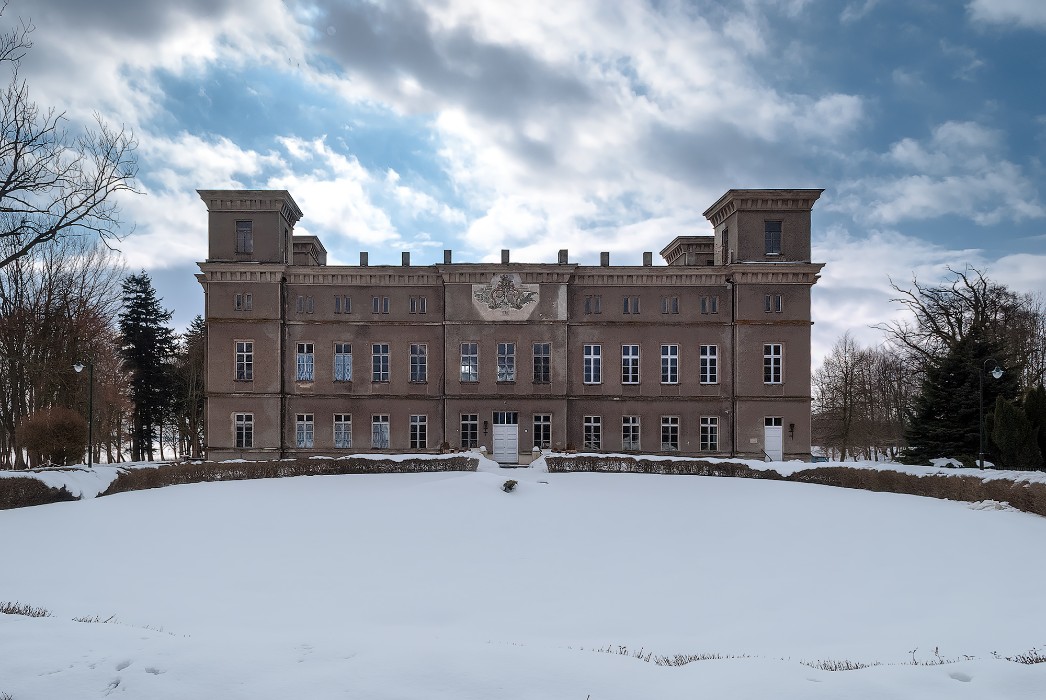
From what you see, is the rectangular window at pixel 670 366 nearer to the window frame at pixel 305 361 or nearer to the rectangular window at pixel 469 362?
the rectangular window at pixel 469 362

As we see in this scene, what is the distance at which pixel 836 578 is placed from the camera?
1346cm

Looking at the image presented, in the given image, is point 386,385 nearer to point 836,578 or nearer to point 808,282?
point 808,282

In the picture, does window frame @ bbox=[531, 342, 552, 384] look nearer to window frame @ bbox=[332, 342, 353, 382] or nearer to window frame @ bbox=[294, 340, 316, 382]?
window frame @ bbox=[332, 342, 353, 382]

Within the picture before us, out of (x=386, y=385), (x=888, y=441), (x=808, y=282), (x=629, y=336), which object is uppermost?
(x=808, y=282)

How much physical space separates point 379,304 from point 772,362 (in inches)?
885

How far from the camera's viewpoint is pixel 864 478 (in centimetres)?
2547

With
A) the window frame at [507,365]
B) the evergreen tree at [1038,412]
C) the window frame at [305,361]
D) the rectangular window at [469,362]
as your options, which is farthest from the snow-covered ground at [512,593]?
the window frame at [305,361]

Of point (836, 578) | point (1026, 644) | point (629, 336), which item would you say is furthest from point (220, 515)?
point (629, 336)

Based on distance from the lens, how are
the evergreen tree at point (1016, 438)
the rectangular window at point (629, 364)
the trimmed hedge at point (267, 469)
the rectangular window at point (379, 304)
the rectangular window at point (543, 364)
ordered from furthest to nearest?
the rectangular window at point (379, 304), the rectangular window at point (629, 364), the rectangular window at point (543, 364), the evergreen tree at point (1016, 438), the trimmed hedge at point (267, 469)

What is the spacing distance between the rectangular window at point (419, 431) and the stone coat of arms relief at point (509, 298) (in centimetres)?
682

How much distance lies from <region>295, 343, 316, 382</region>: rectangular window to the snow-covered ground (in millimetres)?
15486

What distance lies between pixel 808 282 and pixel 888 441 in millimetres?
24969

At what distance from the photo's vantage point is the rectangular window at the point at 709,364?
38.2 metres

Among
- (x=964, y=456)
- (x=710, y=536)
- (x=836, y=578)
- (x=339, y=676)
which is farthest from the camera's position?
(x=964, y=456)
